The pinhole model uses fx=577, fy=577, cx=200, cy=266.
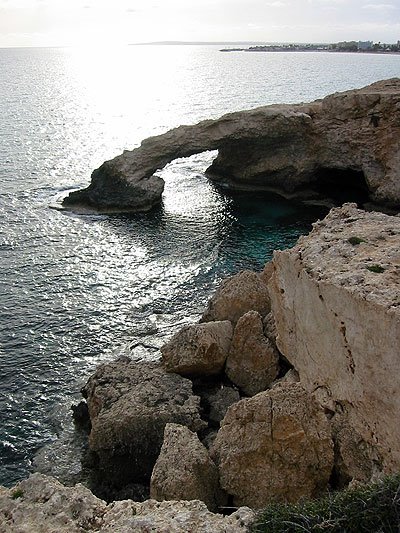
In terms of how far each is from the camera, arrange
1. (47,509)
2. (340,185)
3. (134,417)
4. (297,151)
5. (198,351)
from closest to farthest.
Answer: (47,509)
(134,417)
(198,351)
(297,151)
(340,185)

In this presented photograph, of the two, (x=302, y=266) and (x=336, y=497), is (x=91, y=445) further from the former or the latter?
(x=336, y=497)

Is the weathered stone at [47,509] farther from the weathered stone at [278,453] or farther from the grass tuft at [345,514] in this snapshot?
the weathered stone at [278,453]

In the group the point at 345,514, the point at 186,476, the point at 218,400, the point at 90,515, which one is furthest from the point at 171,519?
the point at 218,400

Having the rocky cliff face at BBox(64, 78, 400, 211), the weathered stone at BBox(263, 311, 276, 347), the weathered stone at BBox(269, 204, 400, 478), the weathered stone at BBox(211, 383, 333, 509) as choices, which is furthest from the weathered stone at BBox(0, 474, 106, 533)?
the rocky cliff face at BBox(64, 78, 400, 211)

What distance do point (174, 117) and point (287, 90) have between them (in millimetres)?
50271

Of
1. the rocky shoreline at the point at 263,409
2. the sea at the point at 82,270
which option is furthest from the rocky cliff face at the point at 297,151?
the rocky shoreline at the point at 263,409

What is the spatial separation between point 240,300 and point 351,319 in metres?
8.14

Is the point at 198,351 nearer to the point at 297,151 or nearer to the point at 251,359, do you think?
the point at 251,359

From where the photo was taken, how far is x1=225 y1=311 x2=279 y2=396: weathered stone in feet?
54.3

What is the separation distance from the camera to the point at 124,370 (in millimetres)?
17031

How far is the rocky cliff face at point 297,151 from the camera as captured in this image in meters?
35.4

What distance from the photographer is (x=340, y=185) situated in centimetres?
4025

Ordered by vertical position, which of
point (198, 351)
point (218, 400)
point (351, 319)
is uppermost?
point (351, 319)

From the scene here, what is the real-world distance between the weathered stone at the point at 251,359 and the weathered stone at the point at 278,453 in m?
4.04
